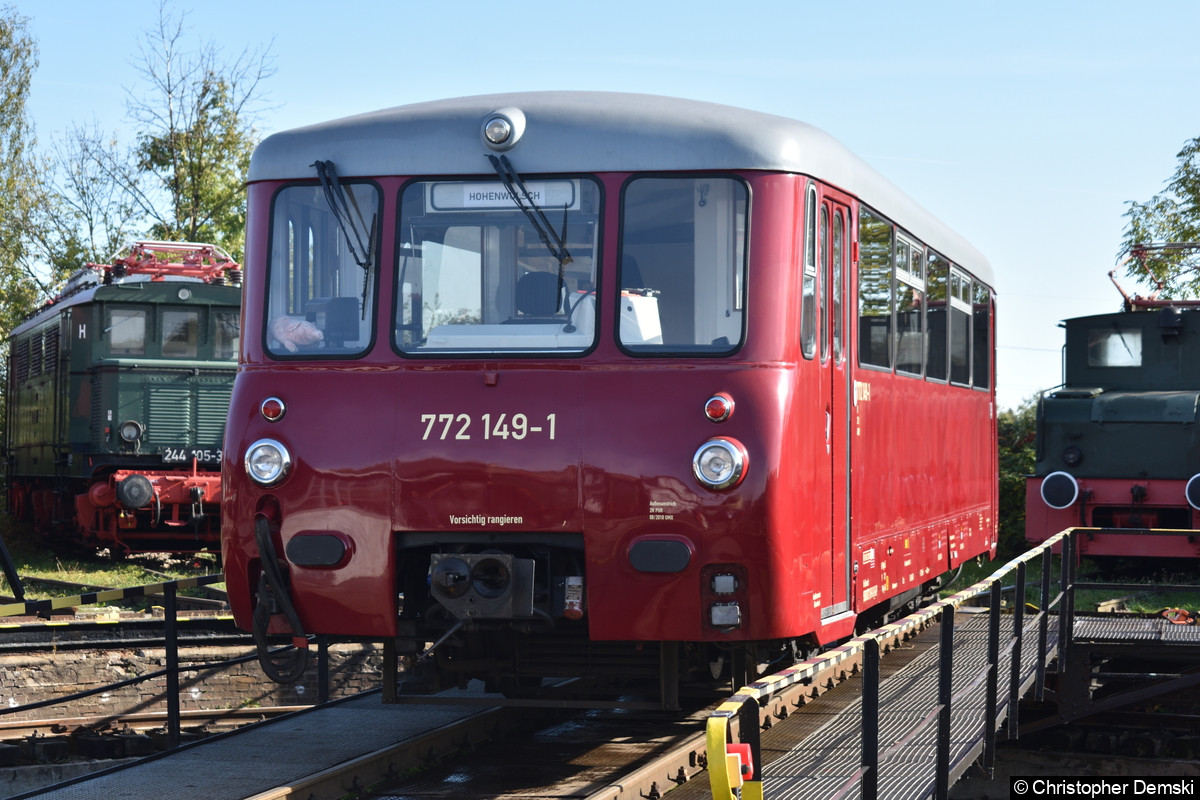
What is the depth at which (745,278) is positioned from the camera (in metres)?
7.24

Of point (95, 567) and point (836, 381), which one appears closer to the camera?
point (836, 381)

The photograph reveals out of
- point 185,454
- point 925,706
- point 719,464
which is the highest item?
point 719,464

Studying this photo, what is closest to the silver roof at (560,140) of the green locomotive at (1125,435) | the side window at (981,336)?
the side window at (981,336)

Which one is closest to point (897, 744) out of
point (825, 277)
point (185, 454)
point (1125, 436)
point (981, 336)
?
point (825, 277)

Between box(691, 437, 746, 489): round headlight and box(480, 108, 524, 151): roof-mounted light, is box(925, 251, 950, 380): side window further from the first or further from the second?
box(480, 108, 524, 151): roof-mounted light

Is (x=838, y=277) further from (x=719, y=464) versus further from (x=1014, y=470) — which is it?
(x=1014, y=470)

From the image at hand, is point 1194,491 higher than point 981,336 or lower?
lower

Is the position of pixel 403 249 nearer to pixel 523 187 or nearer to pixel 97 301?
pixel 523 187

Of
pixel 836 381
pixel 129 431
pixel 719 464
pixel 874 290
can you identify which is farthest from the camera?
pixel 129 431

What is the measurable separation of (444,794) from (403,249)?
8.83ft

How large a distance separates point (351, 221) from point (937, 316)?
5.26 meters

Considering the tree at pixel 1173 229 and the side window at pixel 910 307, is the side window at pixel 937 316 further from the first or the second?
the tree at pixel 1173 229

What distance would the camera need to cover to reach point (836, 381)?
8031mm

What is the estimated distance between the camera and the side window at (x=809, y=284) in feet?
24.6
